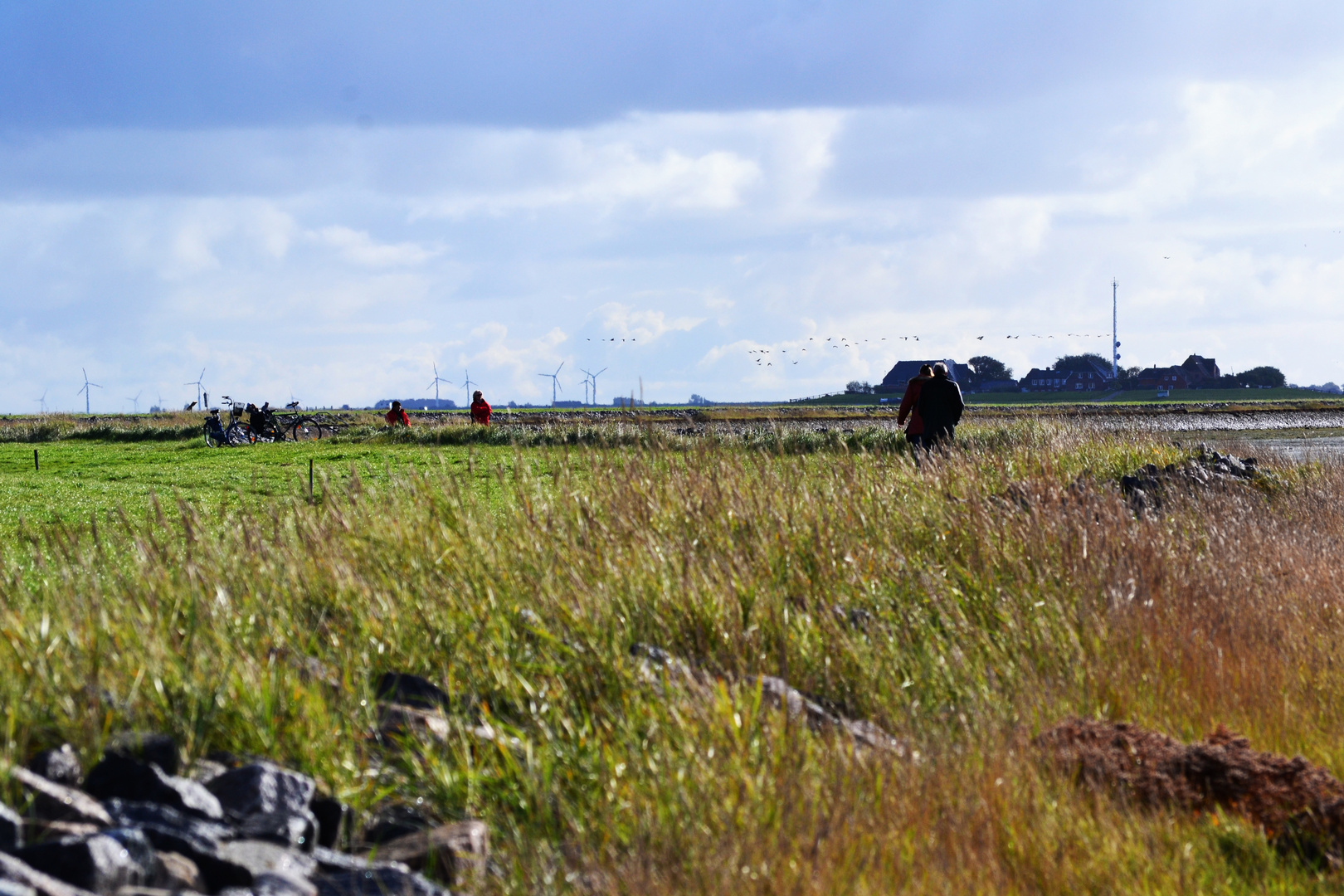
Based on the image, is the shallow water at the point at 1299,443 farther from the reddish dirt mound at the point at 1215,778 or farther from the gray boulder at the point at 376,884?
the gray boulder at the point at 376,884

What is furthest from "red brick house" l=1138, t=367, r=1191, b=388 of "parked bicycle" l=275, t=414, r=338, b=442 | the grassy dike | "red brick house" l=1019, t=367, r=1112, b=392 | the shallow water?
the grassy dike

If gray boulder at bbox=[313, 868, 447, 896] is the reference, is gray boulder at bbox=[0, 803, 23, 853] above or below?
above

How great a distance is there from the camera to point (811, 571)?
7.04 metres

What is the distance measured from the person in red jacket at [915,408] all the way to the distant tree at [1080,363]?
12990 centimetres

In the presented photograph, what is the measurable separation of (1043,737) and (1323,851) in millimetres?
1122

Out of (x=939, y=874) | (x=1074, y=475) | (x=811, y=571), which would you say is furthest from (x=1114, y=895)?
(x=1074, y=475)

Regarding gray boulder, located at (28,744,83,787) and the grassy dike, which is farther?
the grassy dike

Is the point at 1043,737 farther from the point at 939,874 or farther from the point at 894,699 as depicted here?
the point at 939,874

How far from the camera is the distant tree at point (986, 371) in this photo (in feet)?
449

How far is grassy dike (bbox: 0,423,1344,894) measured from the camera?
12.7 ft

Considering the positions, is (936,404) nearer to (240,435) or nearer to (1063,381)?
(240,435)

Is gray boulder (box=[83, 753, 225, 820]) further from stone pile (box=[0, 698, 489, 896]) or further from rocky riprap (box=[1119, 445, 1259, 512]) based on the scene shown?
rocky riprap (box=[1119, 445, 1259, 512])

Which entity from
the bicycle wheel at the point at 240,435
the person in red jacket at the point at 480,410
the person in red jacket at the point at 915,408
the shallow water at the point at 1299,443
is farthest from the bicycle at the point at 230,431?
the shallow water at the point at 1299,443

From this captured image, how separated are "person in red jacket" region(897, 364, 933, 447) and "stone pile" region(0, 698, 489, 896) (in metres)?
12.5
